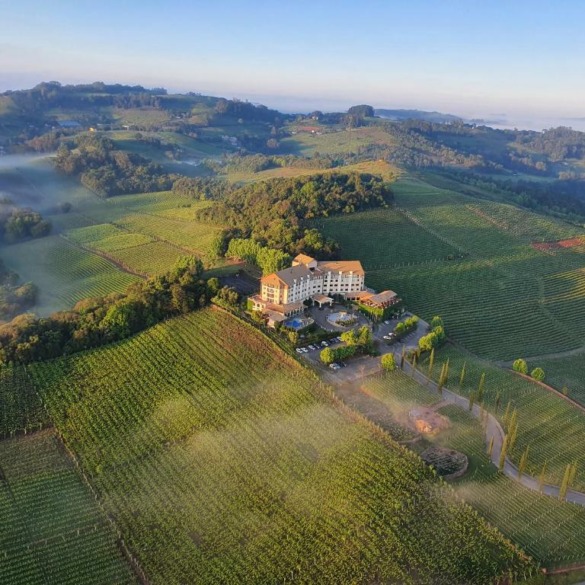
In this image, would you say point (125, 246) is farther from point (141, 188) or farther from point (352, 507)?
point (352, 507)

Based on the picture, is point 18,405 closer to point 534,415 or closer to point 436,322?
point 436,322

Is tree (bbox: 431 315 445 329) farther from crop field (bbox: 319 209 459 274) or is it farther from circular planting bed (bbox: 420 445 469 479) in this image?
circular planting bed (bbox: 420 445 469 479)

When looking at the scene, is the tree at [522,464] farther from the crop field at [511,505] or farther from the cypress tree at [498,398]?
the cypress tree at [498,398]

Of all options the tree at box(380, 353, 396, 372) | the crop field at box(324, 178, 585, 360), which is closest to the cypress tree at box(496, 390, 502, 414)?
the tree at box(380, 353, 396, 372)

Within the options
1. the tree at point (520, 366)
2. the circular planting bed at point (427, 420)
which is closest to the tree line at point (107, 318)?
the circular planting bed at point (427, 420)

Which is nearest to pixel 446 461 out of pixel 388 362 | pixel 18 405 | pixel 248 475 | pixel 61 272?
pixel 388 362

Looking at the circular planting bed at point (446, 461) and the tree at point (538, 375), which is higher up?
the tree at point (538, 375)
